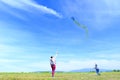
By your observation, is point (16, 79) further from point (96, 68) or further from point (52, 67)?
point (96, 68)

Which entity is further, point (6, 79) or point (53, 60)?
point (53, 60)

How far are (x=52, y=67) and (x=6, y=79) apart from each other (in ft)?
37.3

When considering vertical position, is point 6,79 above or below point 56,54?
below

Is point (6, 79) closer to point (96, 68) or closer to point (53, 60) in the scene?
point (53, 60)

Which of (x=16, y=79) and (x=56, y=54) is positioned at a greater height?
(x=56, y=54)

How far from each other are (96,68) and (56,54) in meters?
19.5

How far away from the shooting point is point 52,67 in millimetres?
38094

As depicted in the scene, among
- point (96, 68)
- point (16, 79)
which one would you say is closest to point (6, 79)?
point (16, 79)

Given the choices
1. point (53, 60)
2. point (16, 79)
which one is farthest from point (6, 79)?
point (53, 60)

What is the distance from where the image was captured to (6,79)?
90.4 ft

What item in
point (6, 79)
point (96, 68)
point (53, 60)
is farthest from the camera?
point (96, 68)

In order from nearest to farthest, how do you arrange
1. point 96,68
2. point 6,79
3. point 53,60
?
point 6,79, point 53,60, point 96,68

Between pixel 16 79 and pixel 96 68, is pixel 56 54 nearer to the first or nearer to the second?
pixel 16 79

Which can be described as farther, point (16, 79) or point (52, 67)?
point (52, 67)
